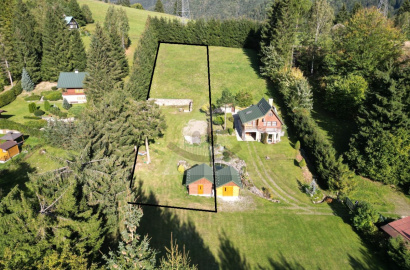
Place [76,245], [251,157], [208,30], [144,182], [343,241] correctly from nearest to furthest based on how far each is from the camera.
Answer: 1. [76,245]
2. [144,182]
3. [343,241]
4. [251,157]
5. [208,30]

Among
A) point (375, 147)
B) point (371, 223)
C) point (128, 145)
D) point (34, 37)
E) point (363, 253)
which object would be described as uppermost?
point (34, 37)

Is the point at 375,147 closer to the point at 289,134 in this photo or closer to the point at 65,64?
the point at 289,134

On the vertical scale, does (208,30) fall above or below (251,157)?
above

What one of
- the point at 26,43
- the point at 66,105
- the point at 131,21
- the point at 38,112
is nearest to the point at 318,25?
the point at 66,105

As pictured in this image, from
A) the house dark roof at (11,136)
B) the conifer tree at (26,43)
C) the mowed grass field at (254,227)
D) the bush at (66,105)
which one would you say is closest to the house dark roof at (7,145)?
the house dark roof at (11,136)

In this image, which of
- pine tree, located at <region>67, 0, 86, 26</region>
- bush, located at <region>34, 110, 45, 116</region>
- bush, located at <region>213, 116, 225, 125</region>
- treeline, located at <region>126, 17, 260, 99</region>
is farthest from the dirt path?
pine tree, located at <region>67, 0, 86, 26</region>

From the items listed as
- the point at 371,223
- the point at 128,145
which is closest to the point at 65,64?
the point at 128,145
